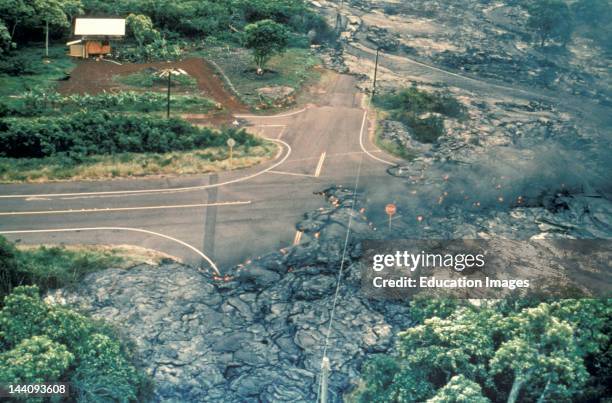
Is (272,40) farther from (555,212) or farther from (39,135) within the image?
(555,212)

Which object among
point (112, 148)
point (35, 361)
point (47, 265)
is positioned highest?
point (112, 148)

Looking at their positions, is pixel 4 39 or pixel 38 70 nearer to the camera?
pixel 38 70

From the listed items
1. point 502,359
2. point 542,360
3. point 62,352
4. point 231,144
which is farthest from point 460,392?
point 231,144

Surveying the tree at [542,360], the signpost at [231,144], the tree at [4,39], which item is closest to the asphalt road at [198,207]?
the signpost at [231,144]

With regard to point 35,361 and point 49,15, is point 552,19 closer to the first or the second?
Answer: point 49,15

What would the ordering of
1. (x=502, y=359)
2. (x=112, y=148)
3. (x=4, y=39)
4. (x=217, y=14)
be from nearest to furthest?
(x=502, y=359)
(x=112, y=148)
(x=4, y=39)
(x=217, y=14)

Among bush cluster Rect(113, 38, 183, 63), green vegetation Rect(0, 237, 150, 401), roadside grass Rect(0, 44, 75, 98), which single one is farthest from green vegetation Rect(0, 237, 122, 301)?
bush cluster Rect(113, 38, 183, 63)

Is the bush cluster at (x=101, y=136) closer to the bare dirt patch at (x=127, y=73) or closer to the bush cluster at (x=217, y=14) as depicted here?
the bare dirt patch at (x=127, y=73)
